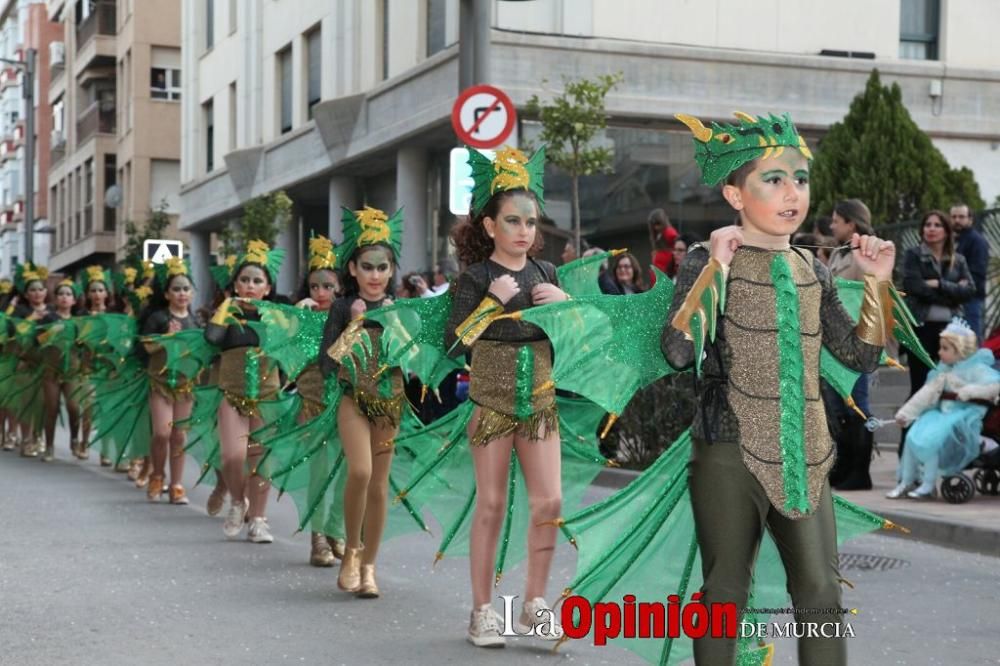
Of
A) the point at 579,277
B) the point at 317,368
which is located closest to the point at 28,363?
the point at 317,368

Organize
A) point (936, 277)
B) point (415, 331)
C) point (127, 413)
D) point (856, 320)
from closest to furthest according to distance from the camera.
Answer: point (856, 320), point (415, 331), point (936, 277), point (127, 413)

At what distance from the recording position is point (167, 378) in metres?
12.9

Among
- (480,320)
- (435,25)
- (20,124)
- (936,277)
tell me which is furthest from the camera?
(20,124)

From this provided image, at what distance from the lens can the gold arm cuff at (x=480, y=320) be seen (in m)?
6.40

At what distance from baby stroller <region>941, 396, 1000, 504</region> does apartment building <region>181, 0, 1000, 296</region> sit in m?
13.1

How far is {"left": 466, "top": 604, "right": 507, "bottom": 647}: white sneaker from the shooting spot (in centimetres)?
657

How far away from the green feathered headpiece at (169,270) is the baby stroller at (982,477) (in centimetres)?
581

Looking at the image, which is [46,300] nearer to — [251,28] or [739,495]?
[739,495]

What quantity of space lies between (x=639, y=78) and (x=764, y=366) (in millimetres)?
20269

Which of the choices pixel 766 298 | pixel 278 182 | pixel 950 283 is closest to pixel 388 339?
pixel 766 298

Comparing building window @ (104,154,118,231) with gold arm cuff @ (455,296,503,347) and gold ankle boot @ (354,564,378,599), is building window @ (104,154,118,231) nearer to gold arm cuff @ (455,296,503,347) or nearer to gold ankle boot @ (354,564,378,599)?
gold ankle boot @ (354,564,378,599)

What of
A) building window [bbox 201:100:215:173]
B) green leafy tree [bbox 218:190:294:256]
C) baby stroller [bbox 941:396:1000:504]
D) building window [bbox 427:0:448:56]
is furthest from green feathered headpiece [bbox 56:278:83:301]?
building window [bbox 201:100:215:173]

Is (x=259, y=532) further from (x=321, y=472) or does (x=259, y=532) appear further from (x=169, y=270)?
(x=169, y=270)

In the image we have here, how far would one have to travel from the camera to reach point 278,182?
33.5 m
